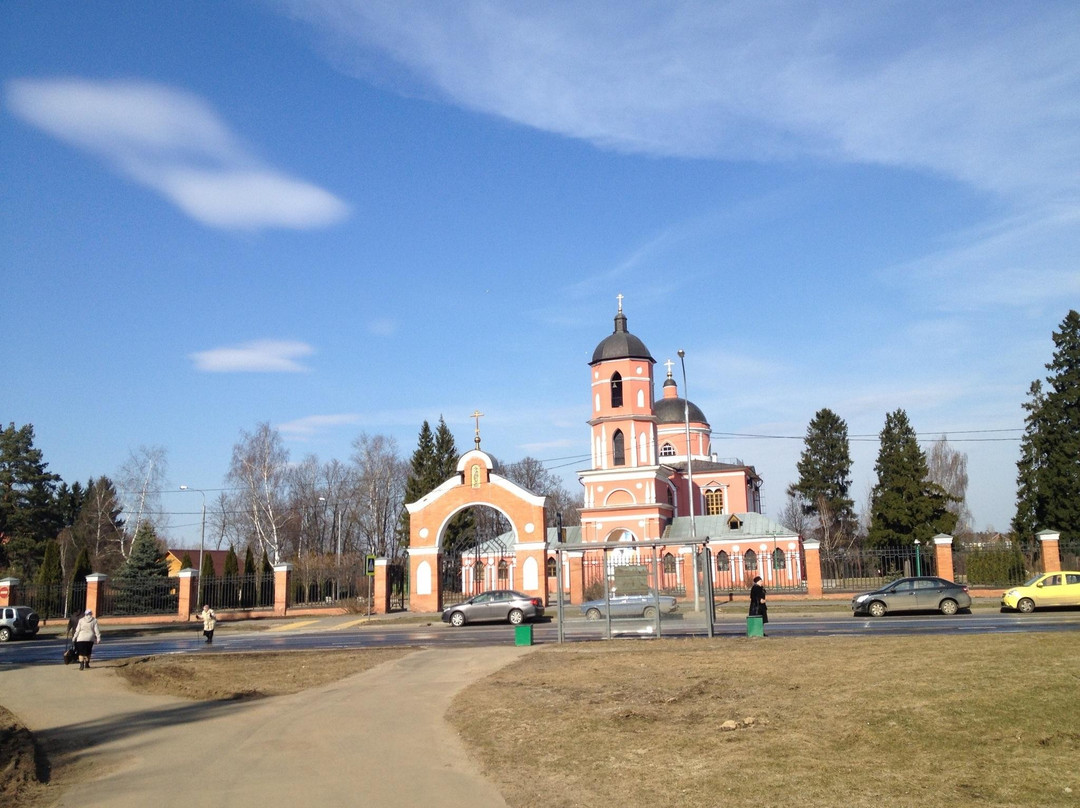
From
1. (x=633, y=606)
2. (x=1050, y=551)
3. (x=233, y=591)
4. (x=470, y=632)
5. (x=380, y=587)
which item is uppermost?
(x=1050, y=551)

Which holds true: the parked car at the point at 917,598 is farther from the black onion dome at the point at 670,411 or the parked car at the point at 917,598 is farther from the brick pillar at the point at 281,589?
the black onion dome at the point at 670,411

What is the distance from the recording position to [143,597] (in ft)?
141

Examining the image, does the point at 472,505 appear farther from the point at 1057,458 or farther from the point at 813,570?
the point at 1057,458

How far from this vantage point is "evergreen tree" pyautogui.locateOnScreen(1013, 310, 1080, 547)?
4919 centimetres

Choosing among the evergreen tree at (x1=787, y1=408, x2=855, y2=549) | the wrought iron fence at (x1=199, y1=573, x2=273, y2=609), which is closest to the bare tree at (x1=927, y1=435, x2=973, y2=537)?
the evergreen tree at (x1=787, y1=408, x2=855, y2=549)

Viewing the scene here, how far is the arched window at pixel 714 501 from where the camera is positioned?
6656 centimetres

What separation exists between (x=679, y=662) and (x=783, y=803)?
8.80 metres

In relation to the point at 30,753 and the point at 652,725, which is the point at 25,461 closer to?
the point at 30,753

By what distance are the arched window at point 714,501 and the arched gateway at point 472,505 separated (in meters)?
28.0

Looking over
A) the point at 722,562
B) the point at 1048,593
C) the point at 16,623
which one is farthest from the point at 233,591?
the point at 1048,593

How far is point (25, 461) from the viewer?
62.0 meters

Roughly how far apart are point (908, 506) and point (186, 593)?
143ft

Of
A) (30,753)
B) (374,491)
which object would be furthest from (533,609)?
(374,491)

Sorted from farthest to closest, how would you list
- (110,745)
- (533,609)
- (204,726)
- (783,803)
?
1. (533,609)
2. (204,726)
3. (110,745)
4. (783,803)
